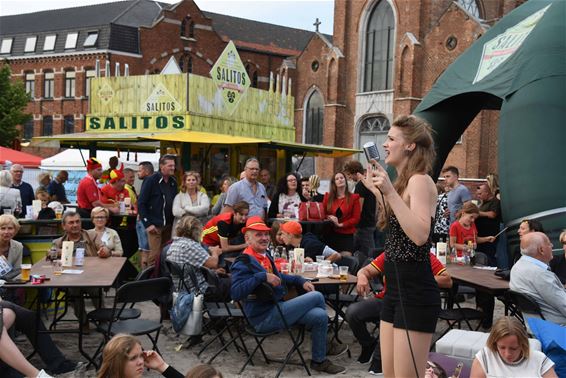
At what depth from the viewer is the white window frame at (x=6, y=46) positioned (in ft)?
146

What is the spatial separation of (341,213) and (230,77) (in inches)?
439

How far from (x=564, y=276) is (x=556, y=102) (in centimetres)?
227

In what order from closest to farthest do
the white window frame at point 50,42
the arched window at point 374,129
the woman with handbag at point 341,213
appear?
1. the woman with handbag at point 341,213
2. the arched window at point 374,129
3. the white window frame at point 50,42

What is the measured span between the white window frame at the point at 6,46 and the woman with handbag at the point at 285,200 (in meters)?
39.7

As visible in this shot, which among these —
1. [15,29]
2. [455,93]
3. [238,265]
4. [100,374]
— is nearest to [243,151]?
[455,93]

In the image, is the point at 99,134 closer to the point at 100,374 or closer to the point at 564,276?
the point at 564,276

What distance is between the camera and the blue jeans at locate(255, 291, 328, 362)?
595cm

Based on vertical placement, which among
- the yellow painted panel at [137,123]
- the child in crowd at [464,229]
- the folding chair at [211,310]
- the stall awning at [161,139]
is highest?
the yellow painted panel at [137,123]

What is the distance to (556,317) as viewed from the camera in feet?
18.2

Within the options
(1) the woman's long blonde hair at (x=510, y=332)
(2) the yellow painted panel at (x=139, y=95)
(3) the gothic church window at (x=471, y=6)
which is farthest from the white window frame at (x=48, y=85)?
(1) the woman's long blonde hair at (x=510, y=332)

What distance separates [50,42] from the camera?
42500 mm

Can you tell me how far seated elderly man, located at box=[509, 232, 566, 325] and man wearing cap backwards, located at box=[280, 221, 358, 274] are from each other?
93.8 inches

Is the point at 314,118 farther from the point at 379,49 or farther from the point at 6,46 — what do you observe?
the point at 6,46

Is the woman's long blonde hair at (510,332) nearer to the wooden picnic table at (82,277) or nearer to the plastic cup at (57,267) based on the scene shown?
the wooden picnic table at (82,277)
